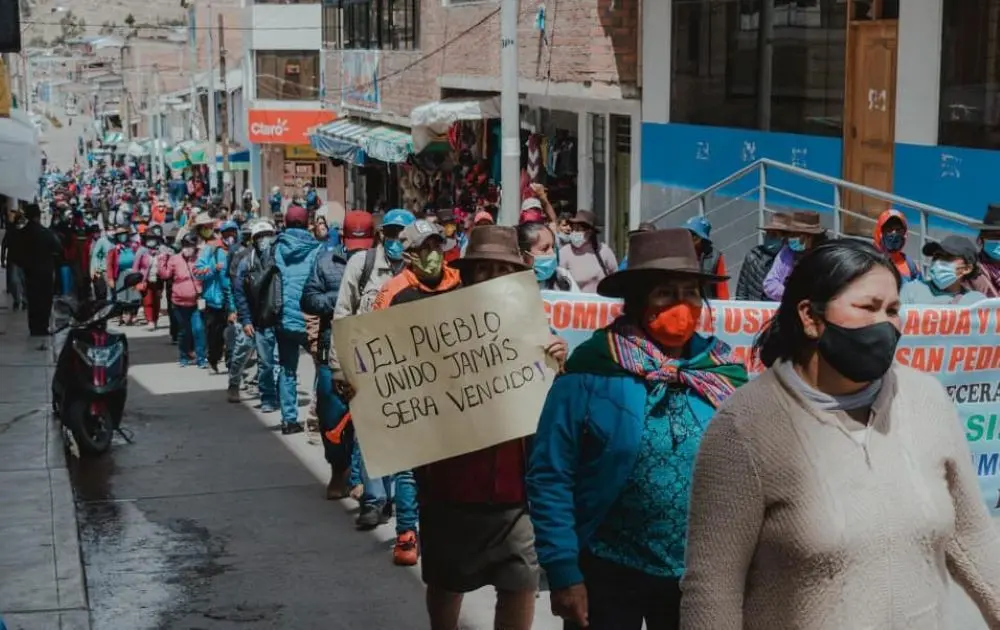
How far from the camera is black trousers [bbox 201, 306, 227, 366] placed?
16.3m

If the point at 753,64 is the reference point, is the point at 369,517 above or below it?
below

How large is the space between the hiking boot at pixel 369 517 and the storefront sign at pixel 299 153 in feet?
150

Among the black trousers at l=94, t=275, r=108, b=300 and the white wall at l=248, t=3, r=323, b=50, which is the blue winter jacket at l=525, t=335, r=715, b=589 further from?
the white wall at l=248, t=3, r=323, b=50

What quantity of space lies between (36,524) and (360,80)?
24367 mm

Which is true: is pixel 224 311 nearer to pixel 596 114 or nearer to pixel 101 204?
pixel 596 114

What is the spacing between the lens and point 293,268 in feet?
37.6

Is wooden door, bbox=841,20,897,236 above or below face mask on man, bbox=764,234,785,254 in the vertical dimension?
above

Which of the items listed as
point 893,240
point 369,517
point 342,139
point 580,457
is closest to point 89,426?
point 369,517

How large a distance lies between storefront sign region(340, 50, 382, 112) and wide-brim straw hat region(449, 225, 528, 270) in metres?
24.8

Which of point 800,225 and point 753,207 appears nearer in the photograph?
point 800,225

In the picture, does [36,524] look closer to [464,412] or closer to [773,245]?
[464,412]

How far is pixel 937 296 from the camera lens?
790cm

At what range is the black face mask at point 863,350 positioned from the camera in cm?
303

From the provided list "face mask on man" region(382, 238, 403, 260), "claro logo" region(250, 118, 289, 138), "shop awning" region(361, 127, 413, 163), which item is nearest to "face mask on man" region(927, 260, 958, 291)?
"face mask on man" region(382, 238, 403, 260)
